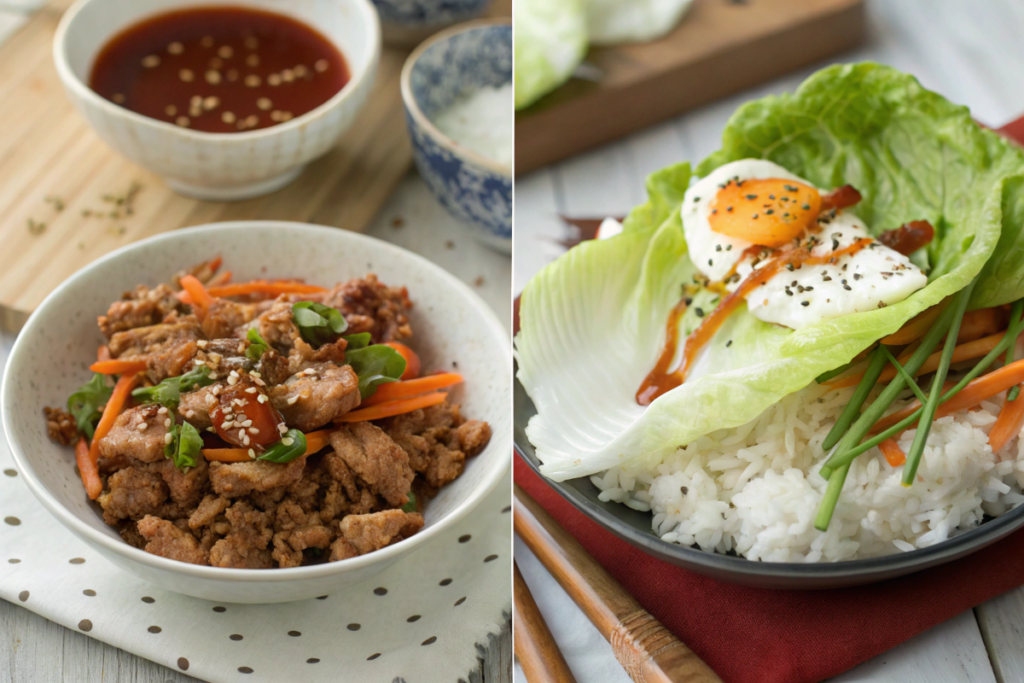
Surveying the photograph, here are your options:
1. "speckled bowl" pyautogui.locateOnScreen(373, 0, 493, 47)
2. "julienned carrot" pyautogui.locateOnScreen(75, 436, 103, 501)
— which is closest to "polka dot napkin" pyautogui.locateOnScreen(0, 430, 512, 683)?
"julienned carrot" pyautogui.locateOnScreen(75, 436, 103, 501)

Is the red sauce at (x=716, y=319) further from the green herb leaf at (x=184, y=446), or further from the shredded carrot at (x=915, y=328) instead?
the green herb leaf at (x=184, y=446)

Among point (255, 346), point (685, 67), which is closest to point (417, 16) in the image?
point (685, 67)

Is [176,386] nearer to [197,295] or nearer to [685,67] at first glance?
[197,295]

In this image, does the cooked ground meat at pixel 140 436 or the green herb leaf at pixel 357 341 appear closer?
the cooked ground meat at pixel 140 436

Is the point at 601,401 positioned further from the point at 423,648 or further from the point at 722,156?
the point at 722,156

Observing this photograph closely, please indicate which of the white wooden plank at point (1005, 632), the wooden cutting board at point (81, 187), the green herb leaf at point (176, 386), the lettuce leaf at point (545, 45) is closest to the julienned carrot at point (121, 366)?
the green herb leaf at point (176, 386)

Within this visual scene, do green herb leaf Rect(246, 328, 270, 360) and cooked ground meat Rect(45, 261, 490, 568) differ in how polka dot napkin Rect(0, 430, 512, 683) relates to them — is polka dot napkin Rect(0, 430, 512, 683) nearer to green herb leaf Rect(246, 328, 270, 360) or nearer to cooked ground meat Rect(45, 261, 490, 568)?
cooked ground meat Rect(45, 261, 490, 568)
